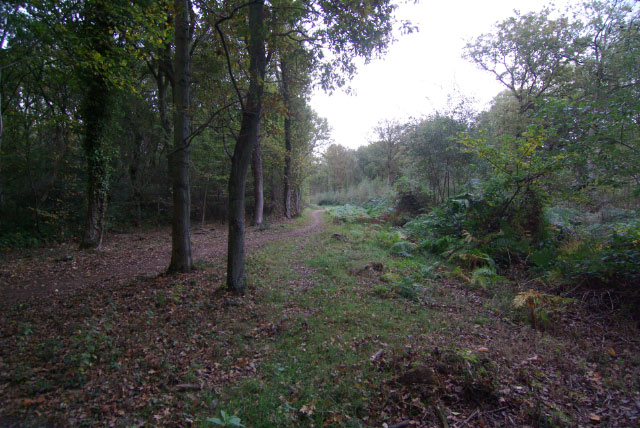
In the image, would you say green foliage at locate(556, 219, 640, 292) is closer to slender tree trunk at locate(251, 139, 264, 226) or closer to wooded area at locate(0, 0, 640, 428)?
wooded area at locate(0, 0, 640, 428)

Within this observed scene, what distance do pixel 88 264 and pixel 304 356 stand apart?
7850 millimetres

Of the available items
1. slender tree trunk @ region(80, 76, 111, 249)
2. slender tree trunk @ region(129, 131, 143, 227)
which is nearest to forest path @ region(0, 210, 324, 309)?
slender tree trunk @ region(80, 76, 111, 249)

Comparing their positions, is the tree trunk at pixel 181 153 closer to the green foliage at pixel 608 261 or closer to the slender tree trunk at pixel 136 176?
the green foliage at pixel 608 261

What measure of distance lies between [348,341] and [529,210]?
7.33 meters

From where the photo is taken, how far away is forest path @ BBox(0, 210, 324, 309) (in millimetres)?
6461

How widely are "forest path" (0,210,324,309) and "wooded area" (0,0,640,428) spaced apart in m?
0.10

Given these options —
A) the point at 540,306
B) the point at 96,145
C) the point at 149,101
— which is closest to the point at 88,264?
the point at 96,145

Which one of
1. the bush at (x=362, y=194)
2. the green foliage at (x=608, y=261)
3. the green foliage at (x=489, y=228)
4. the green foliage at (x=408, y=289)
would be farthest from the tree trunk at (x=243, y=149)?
the bush at (x=362, y=194)

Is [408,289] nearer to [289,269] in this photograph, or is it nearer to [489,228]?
[289,269]

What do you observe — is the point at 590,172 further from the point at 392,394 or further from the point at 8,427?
the point at 8,427

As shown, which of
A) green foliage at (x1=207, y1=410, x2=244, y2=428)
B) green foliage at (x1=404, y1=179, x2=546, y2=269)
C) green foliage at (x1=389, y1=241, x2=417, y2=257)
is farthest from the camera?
green foliage at (x1=389, y1=241, x2=417, y2=257)

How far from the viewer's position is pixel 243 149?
232 inches

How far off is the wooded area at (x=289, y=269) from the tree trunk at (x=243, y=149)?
0.05 meters

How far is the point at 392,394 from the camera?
312 centimetres
